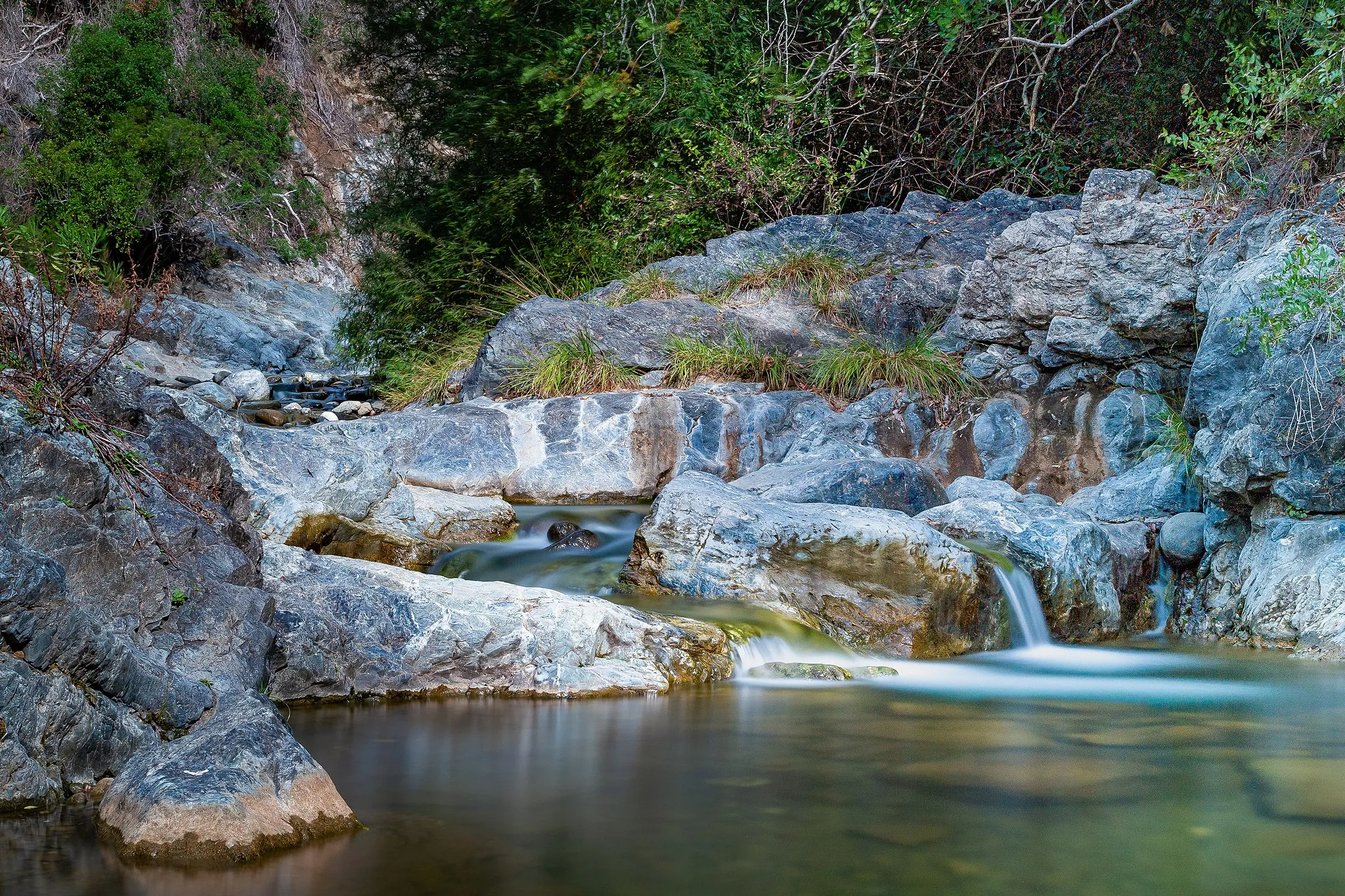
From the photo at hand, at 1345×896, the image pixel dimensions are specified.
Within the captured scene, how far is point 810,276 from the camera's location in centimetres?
1112

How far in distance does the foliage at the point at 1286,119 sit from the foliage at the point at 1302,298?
991 mm

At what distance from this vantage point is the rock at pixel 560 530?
25.0ft

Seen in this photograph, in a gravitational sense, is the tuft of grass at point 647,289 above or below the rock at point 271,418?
above

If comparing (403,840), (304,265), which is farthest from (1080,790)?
(304,265)

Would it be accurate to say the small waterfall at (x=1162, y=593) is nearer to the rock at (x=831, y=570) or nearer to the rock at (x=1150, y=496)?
the rock at (x=1150, y=496)

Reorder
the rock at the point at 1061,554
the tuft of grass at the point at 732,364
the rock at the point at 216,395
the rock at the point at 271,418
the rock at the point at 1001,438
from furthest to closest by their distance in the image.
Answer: the rock at the point at 216,395
the rock at the point at 271,418
the tuft of grass at the point at 732,364
the rock at the point at 1001,438
the rock at the point at 1061,554

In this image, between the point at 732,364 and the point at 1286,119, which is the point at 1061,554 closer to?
the point at 1286,119

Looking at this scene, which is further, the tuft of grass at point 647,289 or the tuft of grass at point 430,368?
the tuft of grass at point 430,368

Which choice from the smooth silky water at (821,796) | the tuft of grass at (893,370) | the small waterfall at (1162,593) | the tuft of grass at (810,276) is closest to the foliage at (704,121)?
the tuft of grass at (810,276)

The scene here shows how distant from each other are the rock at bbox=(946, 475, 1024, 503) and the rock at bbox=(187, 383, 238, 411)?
9.04 m

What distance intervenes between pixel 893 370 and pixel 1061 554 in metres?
3.15

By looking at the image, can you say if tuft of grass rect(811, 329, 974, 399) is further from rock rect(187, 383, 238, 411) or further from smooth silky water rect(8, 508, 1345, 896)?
rock rect(187, 383, 238, 411)

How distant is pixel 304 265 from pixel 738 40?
42.9 feet

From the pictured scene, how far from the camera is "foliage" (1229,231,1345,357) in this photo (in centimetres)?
603
